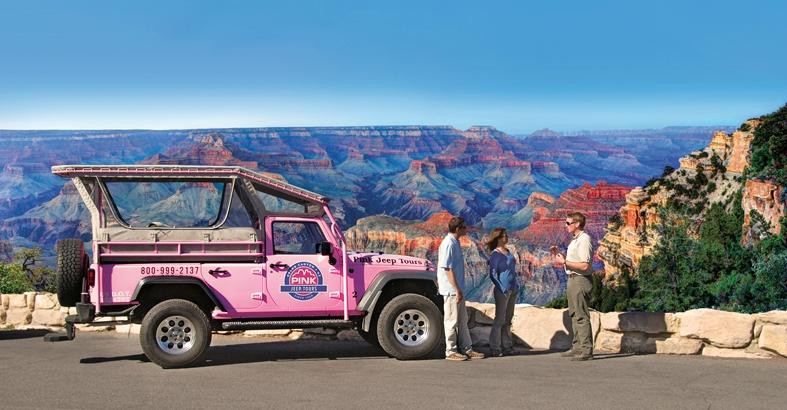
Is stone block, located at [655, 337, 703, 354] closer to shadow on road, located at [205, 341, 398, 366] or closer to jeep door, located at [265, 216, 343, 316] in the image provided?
shadow on road, located at [205, 341, 398, 366]

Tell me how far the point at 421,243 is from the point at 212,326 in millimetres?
150780

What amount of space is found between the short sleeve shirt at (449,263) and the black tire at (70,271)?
4.39 meters

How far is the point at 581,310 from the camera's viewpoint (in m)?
11.8

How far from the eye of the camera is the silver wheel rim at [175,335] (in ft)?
36.7

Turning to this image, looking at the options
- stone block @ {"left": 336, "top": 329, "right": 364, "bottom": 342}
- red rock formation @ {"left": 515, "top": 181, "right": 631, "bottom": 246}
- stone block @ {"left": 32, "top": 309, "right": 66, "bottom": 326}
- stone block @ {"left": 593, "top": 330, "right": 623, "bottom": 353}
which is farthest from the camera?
red rock formation @ {"left": 515, "top": 181, "right": 631, "bottom": 246}

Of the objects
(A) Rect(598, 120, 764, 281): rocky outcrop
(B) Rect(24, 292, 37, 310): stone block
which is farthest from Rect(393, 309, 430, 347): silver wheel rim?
(A) Rect(598, 120, 764, 281): rocky outcrop

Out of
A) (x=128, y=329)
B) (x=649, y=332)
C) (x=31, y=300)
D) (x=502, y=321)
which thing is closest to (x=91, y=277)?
(x=128, y=329)

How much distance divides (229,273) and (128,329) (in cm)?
364

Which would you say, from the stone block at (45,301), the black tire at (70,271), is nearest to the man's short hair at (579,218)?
the black tire at (70,271)

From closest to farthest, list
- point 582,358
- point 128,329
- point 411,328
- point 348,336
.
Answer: point 582,358, point 411,328, point 348,336, point 128,329

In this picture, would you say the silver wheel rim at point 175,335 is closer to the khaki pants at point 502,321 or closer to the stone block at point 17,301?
the khaki pants at point 502,321

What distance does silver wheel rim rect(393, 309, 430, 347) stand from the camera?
1183 cm

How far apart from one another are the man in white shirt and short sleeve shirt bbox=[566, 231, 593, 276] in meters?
1.38

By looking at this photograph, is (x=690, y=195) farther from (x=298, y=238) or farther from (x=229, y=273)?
(x=229, y=273)
